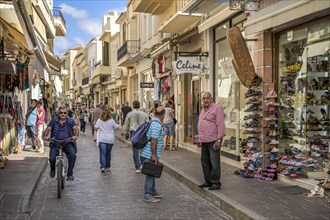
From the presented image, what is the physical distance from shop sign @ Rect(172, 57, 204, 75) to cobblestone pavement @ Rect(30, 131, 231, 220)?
3999 millimetres

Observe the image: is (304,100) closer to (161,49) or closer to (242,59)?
(242,59)

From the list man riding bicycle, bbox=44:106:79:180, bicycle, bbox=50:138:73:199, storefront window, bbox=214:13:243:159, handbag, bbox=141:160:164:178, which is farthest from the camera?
storefront window, bbox=214:13:243:159

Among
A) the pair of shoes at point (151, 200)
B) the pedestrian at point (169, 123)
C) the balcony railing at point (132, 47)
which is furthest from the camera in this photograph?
the balcony railing at point (132, 47)

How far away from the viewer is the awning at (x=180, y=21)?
A: 15.0 m

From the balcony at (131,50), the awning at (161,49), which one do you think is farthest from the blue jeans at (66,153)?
the balcony at (131,50)

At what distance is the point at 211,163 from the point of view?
834cm

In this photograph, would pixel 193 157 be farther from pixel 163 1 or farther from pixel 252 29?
pixel 163 1

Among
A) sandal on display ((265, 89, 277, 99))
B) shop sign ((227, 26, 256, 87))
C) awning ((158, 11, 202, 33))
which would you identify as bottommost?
sandal on display ((265, 89, 277, 99))

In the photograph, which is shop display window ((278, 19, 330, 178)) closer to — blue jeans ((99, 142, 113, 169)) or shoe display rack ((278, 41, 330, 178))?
shoe display rack ((278, 41, 330, 178))

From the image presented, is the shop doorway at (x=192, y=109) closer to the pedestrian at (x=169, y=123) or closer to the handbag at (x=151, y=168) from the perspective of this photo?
the pedestrian at (x=169, y=123)

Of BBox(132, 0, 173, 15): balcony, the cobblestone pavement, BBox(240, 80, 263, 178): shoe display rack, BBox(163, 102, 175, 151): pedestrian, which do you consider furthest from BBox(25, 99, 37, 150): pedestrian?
BBox(240, 80, 263, 178): shoe display rack

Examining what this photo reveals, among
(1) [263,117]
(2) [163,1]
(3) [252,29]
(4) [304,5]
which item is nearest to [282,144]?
(1) [263,117]

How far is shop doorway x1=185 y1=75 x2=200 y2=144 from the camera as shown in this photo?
15873 mm

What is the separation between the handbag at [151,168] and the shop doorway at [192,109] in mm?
7931
